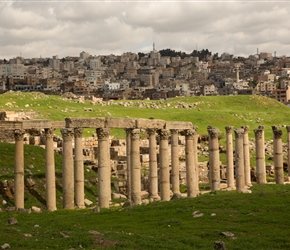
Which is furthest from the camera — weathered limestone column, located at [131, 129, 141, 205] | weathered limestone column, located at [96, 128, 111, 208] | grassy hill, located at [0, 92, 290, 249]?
weathered limestone column, located at [131, 129, 141, 205]

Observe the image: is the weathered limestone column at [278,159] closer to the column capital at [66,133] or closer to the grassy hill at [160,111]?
the column capital at [66,133]

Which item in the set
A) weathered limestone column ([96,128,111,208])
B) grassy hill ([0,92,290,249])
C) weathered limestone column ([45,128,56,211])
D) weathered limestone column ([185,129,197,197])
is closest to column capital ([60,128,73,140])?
Result: weathered limestone column ([96,128,111,208])

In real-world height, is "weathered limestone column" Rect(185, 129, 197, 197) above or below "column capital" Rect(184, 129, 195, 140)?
below

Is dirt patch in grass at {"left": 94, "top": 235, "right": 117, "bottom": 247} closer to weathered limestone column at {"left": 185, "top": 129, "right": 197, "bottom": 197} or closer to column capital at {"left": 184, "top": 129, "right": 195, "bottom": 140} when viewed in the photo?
weathered limestone column at {"left": 185, "top": 129, "right": 197, "bottom": 197}

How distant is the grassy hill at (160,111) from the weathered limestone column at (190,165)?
30073 millimetres

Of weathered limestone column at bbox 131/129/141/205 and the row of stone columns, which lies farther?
the row of stone columns

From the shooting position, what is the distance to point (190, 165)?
193 ft

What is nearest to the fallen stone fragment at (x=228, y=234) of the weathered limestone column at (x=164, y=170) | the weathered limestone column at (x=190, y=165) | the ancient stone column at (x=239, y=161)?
the weathered limestone column at (x=164, y=170)

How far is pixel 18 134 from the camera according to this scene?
49.8m

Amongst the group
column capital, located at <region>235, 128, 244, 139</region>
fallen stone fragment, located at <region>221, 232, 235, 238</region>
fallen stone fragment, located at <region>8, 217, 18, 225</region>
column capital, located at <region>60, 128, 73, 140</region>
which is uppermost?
column capital, located at <region>60, 128, 73, 140</region>

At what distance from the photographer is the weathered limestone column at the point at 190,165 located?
192 ft

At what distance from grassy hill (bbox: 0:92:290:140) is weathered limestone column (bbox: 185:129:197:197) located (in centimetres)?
3007

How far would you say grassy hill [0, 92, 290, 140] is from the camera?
337 feet

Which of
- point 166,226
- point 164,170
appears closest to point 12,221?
→ point 166,226
